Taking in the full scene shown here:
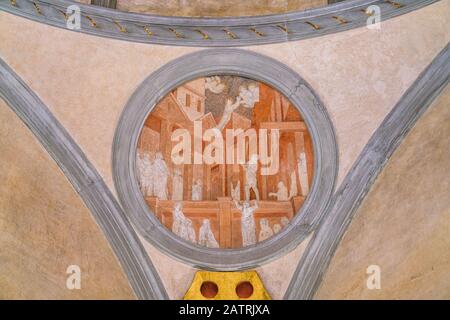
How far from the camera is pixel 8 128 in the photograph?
12.4 metres

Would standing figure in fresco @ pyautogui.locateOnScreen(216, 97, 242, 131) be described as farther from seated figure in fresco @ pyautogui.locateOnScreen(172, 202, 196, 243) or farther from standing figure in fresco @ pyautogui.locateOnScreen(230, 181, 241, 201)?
seated figure in fresco @ pyautogui.locateOnScreen(172, 202, 196, 243)

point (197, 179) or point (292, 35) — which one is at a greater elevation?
point (292, 35)

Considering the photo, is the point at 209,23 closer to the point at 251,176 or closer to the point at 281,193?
the point at 251,176

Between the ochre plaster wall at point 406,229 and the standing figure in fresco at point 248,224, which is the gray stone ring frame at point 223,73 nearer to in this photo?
the standing figure in fresco at point 248,224

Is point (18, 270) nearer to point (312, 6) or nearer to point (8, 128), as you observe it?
point (8, 128)

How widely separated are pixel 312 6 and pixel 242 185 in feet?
7.01

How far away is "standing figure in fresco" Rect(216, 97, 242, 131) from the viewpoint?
1277cm

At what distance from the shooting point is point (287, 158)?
12641 millimetres

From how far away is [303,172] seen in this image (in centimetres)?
1255

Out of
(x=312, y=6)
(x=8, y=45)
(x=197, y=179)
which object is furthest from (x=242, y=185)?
(x=8, y=45)

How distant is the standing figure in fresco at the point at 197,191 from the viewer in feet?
41.1


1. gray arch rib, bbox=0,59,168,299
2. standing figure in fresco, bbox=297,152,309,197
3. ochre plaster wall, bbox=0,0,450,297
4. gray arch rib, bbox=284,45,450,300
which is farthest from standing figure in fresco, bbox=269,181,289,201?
gray arch rib, bbox=0,59,168,299

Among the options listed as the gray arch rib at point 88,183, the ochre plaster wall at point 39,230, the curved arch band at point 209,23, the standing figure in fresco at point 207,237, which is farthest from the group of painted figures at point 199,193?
the curved arch band at point 209,23
